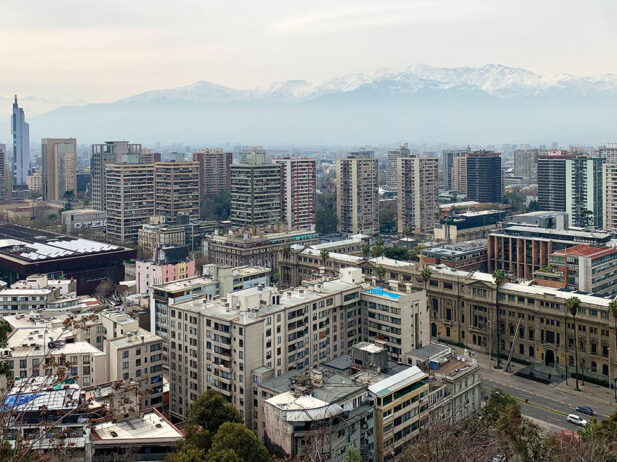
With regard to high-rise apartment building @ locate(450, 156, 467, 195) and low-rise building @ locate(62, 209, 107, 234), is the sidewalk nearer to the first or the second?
low-rise building @ locate(62, 209, 107, 234)

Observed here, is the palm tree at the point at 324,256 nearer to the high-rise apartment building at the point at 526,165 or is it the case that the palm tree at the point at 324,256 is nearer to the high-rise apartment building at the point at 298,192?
the high-rise apartment building at the point at 298,192

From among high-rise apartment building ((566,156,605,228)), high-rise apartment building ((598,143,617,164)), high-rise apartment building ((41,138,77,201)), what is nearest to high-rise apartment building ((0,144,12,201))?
high-rise apartment building ((41,138,77,201))

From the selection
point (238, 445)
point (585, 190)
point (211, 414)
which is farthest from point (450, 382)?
point (585, 190)

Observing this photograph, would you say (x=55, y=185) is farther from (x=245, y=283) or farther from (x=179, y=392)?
(x=179, y=392)

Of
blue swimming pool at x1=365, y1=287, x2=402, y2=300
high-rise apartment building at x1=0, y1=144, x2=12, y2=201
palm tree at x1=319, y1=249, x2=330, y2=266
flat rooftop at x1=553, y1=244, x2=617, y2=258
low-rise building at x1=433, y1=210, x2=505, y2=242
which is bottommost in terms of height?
blue swimming pool at x1=365, y1=287, x2=402, y2=300

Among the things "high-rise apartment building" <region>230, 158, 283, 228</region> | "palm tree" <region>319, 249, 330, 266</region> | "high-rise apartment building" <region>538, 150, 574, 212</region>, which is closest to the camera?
"palm tree" <region>319, 249, 330, 266</region>

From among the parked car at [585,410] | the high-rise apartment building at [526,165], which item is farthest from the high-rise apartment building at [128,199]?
the high-rise apartment building at [526,165]
